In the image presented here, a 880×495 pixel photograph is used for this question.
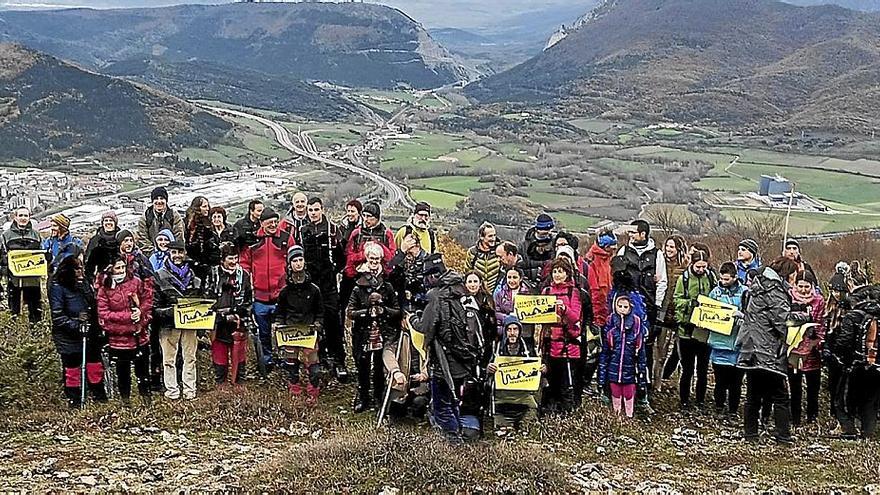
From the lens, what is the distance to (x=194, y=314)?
31.1 feet

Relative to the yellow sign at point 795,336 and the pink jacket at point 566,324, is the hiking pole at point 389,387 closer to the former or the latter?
the pink jacket at point 566,324

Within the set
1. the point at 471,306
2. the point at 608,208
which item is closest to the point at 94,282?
the point at 471,306

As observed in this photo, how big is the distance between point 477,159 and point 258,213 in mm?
70725

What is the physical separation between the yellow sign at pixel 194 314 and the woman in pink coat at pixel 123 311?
1.04 feet

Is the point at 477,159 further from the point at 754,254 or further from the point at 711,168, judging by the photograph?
the point at 754,254

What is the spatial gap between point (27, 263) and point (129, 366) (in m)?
3.14

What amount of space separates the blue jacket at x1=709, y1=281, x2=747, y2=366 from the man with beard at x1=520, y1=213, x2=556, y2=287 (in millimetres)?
1880

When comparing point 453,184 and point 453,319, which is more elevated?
point 453,319

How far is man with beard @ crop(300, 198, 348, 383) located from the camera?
32.7 ft

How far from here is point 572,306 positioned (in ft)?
29.5

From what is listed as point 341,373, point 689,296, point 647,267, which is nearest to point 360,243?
point 341,373

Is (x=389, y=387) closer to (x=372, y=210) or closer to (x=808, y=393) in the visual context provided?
(x=372, y=210)

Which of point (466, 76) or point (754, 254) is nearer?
point (754, 254)

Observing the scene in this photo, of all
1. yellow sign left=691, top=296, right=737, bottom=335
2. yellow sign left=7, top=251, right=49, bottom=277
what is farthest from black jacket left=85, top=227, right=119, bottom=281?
yellow sign left=691, top=296, right=737, bottom=335
